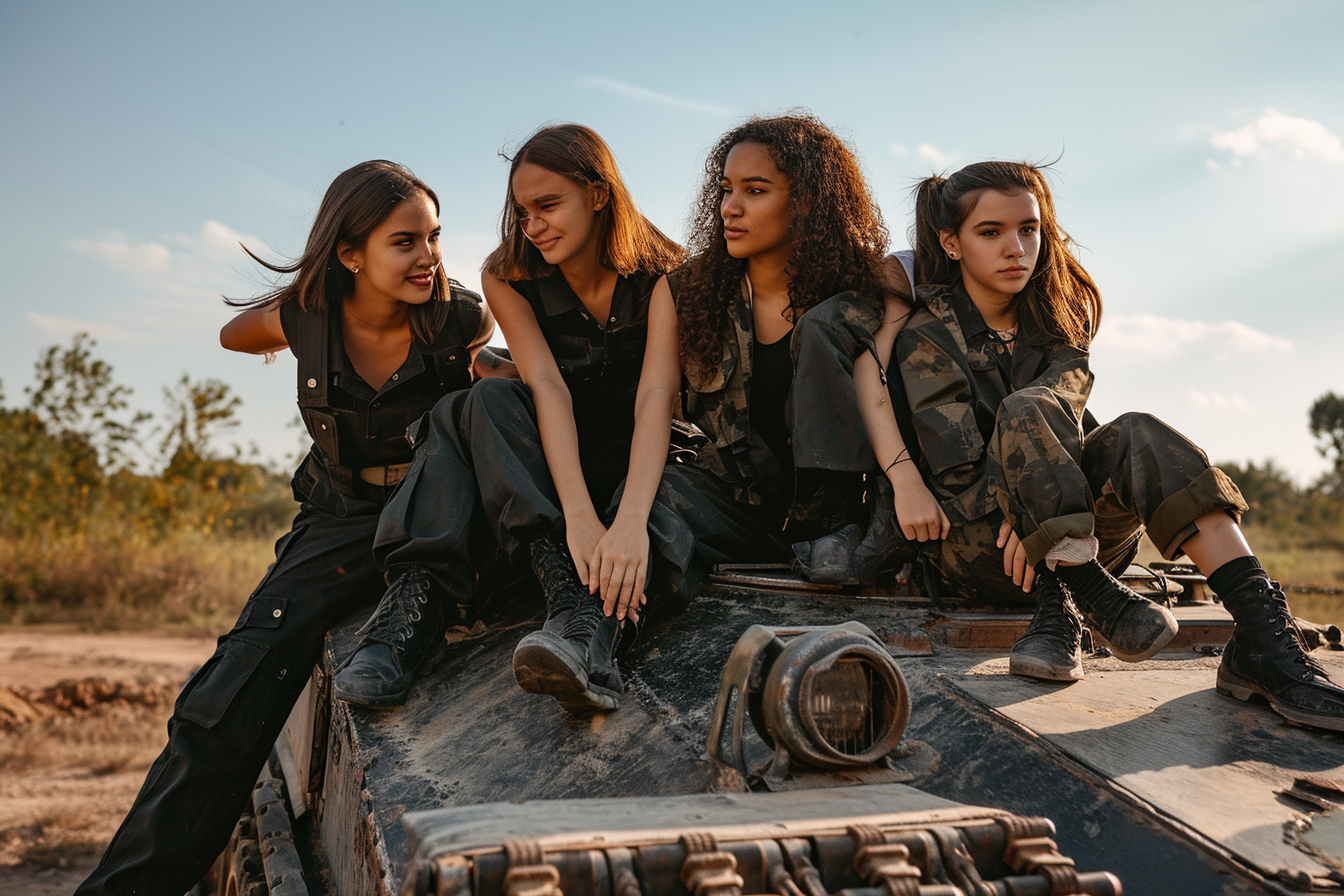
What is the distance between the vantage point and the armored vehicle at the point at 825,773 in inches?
51.0

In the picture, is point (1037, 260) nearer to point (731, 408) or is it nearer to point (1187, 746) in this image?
point (731, 408)

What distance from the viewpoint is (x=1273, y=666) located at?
7.00 ft

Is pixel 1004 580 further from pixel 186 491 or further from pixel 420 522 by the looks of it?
pixel 186 491

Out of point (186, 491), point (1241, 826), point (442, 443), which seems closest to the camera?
point (1241, 826)

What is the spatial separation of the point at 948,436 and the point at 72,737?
7.08m

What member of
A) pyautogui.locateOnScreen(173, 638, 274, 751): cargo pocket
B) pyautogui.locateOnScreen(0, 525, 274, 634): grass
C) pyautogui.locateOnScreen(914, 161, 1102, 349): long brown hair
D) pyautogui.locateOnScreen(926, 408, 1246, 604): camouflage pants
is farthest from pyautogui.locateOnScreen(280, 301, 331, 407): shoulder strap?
pyautogui.locateOnScreen(0, 525, 274, 634): grass

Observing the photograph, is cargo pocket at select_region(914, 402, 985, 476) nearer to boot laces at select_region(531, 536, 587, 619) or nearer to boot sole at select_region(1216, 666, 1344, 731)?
Result: boot sole at select_region(1216, 666, 1344, 731)

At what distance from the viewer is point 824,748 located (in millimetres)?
1689

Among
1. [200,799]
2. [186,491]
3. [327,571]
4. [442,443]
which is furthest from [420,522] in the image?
[186,491]

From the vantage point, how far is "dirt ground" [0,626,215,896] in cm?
563

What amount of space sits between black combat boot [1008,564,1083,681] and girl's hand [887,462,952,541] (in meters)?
0.28

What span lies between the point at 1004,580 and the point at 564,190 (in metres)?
1.67

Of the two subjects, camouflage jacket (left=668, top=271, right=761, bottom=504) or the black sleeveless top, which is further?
Result: the black sleeveless top

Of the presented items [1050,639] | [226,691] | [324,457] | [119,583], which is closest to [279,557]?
[324,457]
